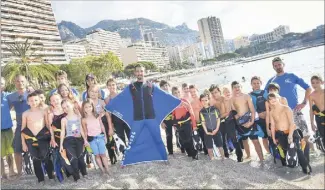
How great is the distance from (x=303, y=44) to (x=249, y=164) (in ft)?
543

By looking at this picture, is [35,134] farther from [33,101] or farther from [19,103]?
[19,103]

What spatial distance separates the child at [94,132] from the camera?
4621 mm

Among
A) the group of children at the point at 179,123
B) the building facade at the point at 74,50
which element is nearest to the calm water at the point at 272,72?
the group of children at the point at 179,123

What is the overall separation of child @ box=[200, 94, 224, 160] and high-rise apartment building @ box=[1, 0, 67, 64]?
65.0 meters

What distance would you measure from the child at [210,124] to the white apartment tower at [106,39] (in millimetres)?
151803

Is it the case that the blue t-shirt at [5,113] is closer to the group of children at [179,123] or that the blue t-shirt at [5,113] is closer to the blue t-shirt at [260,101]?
the group of children at [179,123]

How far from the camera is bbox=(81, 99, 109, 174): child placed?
4.62m

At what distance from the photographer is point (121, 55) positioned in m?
151

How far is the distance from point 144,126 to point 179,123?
697 millimetres

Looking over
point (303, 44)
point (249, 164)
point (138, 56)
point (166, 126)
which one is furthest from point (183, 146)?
point (303, 44)

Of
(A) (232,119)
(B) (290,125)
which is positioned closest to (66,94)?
(A) (232,119)

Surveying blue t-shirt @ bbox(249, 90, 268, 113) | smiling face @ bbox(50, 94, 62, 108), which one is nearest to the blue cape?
smiling face @ bbox(50, 94, 62, 108)

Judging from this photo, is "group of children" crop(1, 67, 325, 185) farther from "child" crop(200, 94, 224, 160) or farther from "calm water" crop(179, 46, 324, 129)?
"calm water" crop(179, 46, 324, 129)

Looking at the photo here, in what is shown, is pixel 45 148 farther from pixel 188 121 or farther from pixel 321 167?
pixel 321 167
